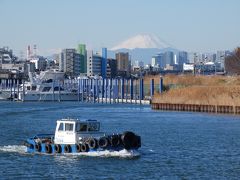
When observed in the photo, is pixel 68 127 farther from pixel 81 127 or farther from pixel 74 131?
pixel 81 127

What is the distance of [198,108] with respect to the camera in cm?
10938

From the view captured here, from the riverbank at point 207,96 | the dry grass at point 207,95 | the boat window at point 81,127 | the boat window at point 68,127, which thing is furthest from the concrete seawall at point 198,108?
the boat window at point 68,127

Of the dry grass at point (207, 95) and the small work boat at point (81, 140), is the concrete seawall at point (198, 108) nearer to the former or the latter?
the dry grass at point (207, 95)

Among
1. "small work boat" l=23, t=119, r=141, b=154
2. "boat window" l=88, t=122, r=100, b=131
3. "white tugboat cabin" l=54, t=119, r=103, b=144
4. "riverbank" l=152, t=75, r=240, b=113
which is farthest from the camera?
"riverbank" l=152, t=75, r=240, b=113

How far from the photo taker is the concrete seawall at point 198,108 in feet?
334

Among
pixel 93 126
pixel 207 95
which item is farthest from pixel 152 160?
pixel 207 95

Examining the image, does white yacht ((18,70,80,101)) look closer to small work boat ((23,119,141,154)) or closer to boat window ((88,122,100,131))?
small work boat ((23,119,141,154))

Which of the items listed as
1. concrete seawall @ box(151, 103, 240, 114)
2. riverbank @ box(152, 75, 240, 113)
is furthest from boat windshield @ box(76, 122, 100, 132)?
riverbank @ box(152, 75, 240, 113)

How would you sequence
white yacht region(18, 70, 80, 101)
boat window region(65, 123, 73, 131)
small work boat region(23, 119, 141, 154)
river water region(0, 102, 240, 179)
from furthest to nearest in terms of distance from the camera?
white yacht region(18, 70, 80, 101) → boat window region(65, 123, 73, 131) → small work boat region(23, 119, 141, 154) → river water region(0, 102, 240, 179)

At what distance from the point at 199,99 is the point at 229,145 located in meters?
54.8

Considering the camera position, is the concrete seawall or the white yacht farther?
the white yacht

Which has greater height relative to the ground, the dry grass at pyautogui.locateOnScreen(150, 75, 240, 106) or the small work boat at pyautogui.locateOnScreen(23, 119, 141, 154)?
the dry grass at pyautogui.locateOnScreen(150, 75, 240, 106)

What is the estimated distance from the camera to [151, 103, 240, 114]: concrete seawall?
334 ft

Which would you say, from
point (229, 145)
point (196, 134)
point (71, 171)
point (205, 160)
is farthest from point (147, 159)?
point (196, 134)
